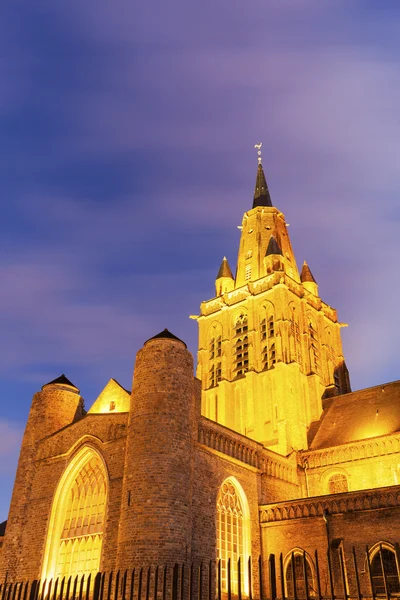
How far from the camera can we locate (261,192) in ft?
171

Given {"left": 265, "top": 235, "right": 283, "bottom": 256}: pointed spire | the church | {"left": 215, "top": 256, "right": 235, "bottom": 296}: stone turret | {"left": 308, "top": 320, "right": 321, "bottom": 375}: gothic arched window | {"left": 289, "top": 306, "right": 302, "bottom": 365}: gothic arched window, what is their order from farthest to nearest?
{"left": 215, "top": 256, "right": 235, "bottom": 296}: stone turret
{"left": 265, "top": 235, "right": 283, "bottom": 256}: pointed spire
{"left": 308, "top": 320, "right": 321, "bottom": 375}: gothic arched window
{"left": 289, "top": 306, "right": 302, "bottom": 365}: gothic arched window
the church

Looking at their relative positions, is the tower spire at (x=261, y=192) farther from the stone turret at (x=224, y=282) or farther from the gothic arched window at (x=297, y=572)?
the gothic arched window at (x=297, y=572)

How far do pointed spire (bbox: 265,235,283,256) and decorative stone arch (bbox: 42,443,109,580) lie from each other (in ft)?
78.9

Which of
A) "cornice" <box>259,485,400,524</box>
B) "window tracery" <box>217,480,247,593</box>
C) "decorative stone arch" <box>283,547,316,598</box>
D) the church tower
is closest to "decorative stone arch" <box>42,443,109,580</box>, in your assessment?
"window tracery" <box>217,480,247,593</box>

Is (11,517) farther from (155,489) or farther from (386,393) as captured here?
(386,393)

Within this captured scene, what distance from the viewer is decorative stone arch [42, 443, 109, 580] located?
952 inches

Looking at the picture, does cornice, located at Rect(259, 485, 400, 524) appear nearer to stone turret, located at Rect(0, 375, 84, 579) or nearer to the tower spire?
→ stone turret, located at Rect(0, 375, 84, 579)

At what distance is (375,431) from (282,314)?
438 inches

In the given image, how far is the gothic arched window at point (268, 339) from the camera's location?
128ft

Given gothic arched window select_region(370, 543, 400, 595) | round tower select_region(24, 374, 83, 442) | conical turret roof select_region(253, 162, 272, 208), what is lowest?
gothic arched window select_region(370, 543, 400, 595)

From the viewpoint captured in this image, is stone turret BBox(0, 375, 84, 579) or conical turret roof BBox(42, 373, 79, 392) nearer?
stone turret BBox(0, 375, 84, 579)

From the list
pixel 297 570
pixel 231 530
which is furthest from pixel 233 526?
pixel 297 570

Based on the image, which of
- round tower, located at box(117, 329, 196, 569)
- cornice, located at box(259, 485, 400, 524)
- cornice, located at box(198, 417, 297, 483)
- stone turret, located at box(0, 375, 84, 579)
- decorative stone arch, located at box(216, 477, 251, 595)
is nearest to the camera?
round tower, located at box(117, 329, 196, 569)

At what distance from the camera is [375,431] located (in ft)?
105
